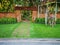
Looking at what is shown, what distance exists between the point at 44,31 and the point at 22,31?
1.18 ft

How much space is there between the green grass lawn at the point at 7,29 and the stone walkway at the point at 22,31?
0.07m

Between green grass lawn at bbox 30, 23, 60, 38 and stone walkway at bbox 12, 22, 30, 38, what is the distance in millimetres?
74

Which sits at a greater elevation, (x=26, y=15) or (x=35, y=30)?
(x=26, y=15)

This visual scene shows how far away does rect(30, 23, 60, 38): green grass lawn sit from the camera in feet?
11.9

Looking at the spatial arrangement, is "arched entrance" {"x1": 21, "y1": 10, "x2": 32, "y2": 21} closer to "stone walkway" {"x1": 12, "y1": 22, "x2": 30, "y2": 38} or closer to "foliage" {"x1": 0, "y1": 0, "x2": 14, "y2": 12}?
"stone walkway" {"x1": 12, "y1": 22, "x2": 30, "y2": 38}

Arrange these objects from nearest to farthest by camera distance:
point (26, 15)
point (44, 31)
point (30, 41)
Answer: point (30, 41) → point (26, 15) → point (44, 31)

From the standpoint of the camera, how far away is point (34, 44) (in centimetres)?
310

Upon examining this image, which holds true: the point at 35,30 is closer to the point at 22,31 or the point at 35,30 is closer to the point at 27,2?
the point at 22,31

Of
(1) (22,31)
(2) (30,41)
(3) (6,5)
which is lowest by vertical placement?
(2) (30,41)

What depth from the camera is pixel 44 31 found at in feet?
12.2

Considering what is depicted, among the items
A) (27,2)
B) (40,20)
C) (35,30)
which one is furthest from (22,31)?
(27,2)

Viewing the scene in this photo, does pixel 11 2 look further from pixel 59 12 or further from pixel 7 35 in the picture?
pixel 59 12

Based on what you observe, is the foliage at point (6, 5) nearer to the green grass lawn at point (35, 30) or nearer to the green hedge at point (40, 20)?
the green grass lawn at point (35, 30)

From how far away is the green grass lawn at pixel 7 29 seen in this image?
11.9ft
